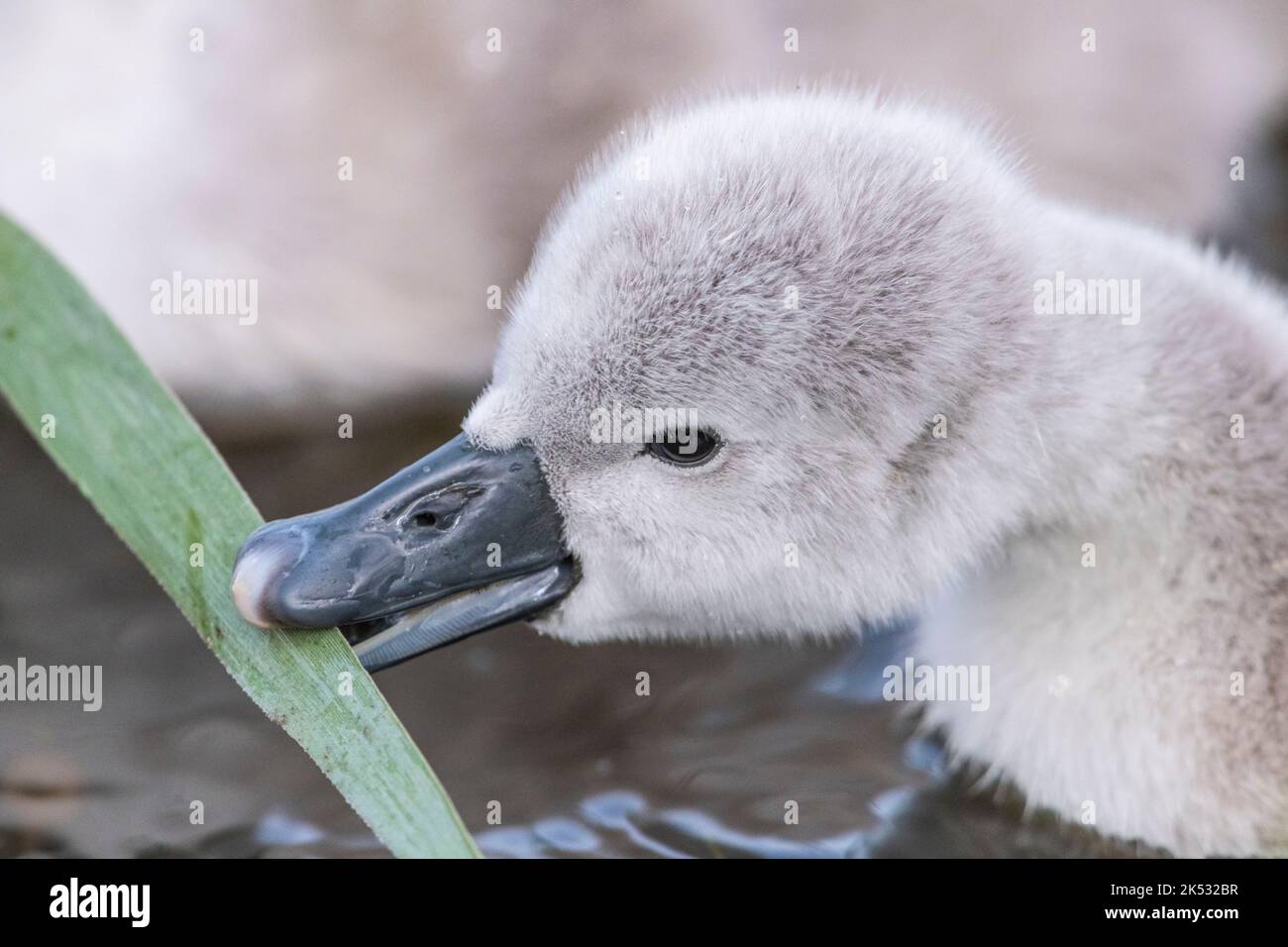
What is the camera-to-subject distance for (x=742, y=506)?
148 centimetres

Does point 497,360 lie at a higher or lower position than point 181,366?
lower

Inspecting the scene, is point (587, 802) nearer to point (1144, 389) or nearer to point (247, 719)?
point (247, 719)

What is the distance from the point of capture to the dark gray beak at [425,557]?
4.49 feet

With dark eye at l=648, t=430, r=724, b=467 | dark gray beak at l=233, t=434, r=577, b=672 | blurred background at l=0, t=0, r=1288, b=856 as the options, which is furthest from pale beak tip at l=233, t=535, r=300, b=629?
blurred background at l=0, t=0, r=1288, b=856

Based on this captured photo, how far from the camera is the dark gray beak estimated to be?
53.8 inches

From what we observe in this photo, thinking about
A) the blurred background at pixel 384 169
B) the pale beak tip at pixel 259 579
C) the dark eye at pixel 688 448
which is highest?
the blurred background at pixel 384 169

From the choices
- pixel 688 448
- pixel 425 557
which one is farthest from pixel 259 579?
pixel 688 448

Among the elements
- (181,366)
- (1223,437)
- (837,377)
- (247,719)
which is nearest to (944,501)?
(837,377)

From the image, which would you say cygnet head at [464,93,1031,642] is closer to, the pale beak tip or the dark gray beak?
the dark gray beak

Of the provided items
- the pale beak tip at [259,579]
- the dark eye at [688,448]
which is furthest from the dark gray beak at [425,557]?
the dark eye at [688,448]

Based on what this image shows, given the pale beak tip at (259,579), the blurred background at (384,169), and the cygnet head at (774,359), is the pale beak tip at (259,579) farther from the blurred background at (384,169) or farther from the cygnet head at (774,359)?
the blurred background at (384,169)

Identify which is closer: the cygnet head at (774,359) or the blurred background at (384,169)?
the cygnet head at (774,359)

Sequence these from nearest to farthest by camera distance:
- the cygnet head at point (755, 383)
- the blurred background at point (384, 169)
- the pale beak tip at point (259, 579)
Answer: the pale beak tip at point (259, 579), the cygnet head at point (755, 383), the blurred background at point (384, 169)
